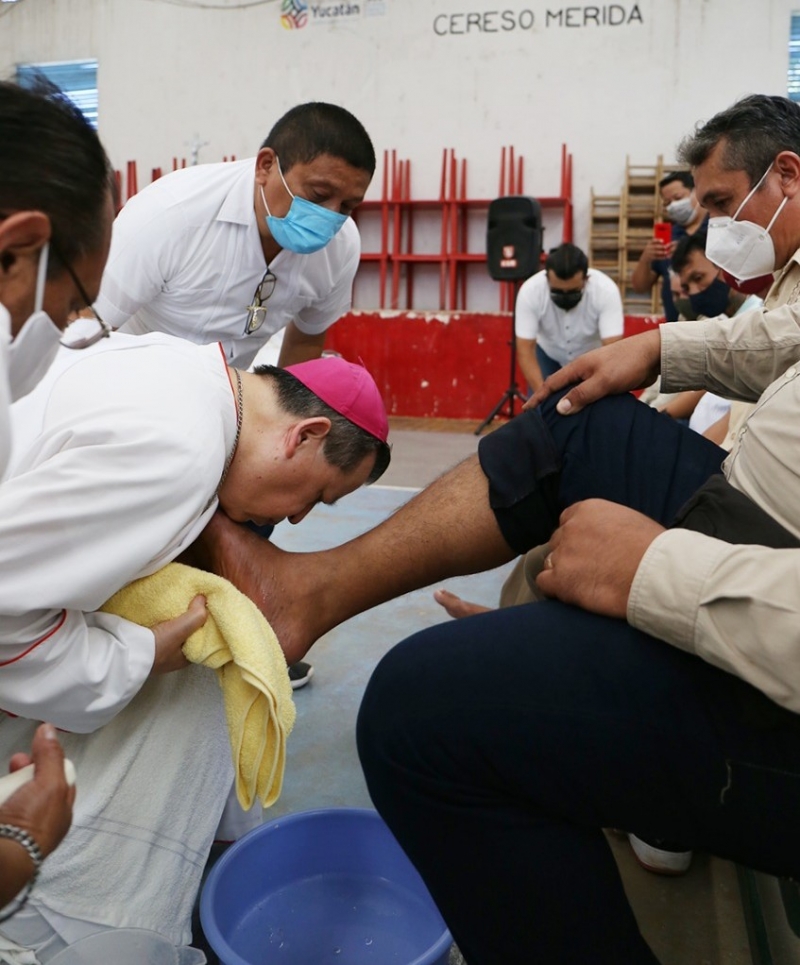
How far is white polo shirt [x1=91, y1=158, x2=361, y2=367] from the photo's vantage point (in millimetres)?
1937

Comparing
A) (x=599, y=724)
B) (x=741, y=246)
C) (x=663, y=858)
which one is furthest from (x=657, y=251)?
(x=599, y=724)

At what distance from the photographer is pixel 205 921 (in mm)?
1087

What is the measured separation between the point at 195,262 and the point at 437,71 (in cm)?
585

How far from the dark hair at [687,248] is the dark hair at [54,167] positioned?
8.55 feet

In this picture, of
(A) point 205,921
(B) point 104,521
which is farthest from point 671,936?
(B) point 104,521

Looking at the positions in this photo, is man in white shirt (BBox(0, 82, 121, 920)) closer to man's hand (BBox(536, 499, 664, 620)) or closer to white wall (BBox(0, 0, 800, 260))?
man's hand (BBox(536, 499, 664, 620))

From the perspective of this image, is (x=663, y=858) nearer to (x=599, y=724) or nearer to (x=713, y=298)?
(x=599, y=724)

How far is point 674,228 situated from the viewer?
4957 millimetres

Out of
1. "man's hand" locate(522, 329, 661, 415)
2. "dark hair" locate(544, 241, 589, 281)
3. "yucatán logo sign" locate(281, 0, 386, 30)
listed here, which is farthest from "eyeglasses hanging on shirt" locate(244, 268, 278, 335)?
"yucatán logo sign" locate(281, 0, 386, 30)

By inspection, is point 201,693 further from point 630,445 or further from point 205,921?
point 630,445

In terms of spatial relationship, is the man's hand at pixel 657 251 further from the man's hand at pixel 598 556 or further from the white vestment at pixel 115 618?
the man's hand at pixel 598 556

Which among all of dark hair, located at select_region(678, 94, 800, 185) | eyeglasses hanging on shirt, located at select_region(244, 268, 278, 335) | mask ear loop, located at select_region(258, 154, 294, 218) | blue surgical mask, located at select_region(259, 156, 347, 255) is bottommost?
eyeglasses hanging on shirt, located at select_region(244, 268, 278, 335)

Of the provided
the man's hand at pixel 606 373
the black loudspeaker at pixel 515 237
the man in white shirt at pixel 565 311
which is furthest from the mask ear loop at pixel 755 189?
the black loudspeaker at pixel 515 237

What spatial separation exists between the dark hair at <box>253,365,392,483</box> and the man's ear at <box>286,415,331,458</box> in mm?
15
